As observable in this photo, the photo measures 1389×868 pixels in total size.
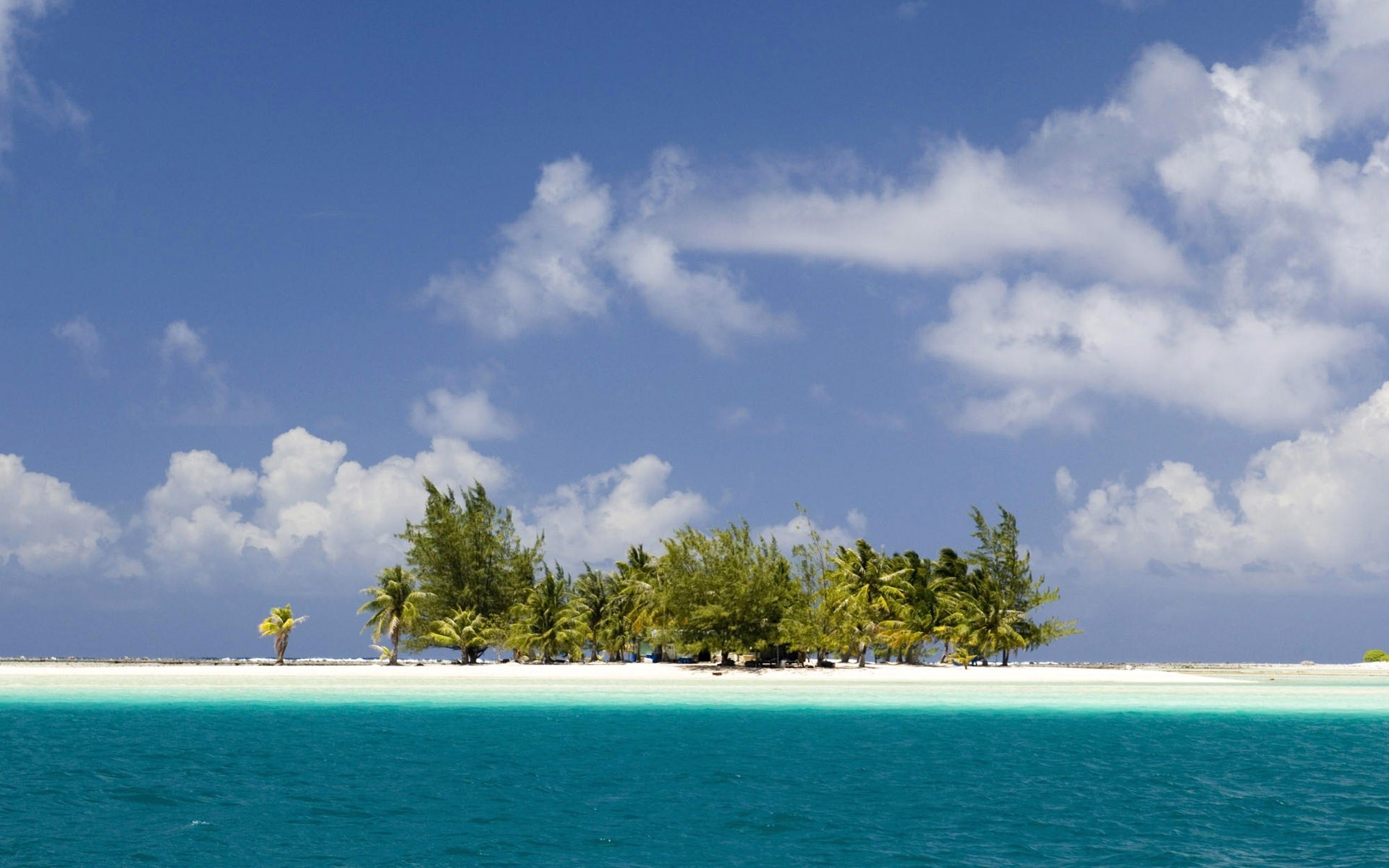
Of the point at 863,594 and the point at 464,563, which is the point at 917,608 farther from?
the point at 464,563

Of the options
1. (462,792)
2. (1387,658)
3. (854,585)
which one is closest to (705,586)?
(854,585)

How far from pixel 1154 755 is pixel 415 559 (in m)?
62.0

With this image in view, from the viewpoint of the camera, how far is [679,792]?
78.6ft

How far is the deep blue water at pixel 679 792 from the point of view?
1816 cm

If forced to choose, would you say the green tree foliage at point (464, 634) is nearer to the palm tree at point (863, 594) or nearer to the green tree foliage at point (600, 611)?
the green tree foliage at point (600, 611)

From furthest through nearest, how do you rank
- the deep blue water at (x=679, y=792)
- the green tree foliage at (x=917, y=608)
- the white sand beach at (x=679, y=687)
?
the green tree foliage at (x=917, y=608), the white sand beach at (x=679, y=687), the deep blue water at (x=679, y=792)

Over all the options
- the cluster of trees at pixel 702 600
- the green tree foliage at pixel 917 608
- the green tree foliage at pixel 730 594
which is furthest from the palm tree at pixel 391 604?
the green tree foliage at pixel 917 608

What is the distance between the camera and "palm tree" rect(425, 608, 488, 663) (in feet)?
239

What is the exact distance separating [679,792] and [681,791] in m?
0.21

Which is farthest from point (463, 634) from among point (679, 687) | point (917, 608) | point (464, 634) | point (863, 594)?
point (917, 608)

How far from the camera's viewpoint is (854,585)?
67.8 m

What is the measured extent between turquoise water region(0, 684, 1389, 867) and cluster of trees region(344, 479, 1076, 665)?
73.1 feet

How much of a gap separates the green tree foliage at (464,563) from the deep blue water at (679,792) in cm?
4177

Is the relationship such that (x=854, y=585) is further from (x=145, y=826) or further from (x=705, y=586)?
(x=145, y=826)
